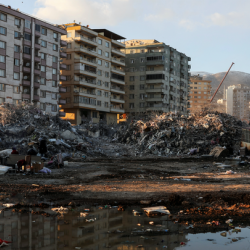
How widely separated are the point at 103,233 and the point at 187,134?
2580 cm

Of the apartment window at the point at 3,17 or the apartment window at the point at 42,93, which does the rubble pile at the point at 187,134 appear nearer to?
the apartment window at the point at 42,93

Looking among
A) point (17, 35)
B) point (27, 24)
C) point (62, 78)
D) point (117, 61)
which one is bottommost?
point (62, 78)

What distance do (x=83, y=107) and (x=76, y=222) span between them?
5923cm

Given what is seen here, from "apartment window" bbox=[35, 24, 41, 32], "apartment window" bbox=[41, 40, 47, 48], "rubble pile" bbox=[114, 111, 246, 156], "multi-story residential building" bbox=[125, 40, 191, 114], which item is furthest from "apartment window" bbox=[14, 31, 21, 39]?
"multi-story residential building" bbox=[125, 40, 191, 114]

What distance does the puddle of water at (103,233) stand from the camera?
5547 mm

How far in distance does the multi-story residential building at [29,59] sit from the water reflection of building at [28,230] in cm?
4542

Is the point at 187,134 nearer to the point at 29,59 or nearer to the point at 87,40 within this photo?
the point at 29,59

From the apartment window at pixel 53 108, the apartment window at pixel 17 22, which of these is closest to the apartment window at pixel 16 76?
the apartment window at pixel 17 22

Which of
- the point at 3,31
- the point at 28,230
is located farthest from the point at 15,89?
the point at 28,230

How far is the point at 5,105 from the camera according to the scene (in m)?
33.0

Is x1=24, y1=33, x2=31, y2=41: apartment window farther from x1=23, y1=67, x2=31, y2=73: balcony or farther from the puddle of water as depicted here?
the puddle of water

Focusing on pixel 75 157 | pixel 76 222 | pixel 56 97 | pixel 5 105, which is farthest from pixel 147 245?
pixel 56 97

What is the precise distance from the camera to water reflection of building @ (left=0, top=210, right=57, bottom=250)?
5558 mm

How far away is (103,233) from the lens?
6227 mm
